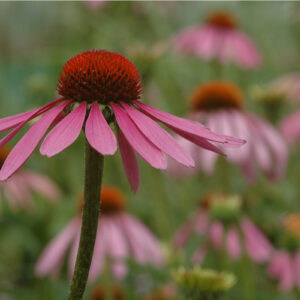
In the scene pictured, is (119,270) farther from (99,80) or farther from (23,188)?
(99,80)

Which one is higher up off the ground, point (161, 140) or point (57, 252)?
point (57, 252)

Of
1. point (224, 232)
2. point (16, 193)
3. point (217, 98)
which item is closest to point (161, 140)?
point (224, 232)

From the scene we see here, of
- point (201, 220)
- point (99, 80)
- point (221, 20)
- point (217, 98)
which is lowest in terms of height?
point (99, 80)

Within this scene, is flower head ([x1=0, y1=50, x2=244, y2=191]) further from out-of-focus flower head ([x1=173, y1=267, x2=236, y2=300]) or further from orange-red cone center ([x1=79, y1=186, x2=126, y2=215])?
orange-red cone center ([x1=79, y1=186, x2=126, y2=215])

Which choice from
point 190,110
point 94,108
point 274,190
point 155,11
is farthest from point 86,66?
point 155,11

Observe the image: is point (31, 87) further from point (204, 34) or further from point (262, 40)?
point (262, 40)

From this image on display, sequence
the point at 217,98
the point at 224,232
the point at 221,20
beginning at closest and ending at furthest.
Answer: the point at 224,232
the point at 217,98
the point at 221,20

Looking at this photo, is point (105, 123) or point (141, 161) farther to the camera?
point (141, 161)
